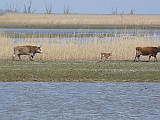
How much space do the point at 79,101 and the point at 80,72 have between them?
4496 mm

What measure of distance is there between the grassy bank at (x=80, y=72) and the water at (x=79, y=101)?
582 mm

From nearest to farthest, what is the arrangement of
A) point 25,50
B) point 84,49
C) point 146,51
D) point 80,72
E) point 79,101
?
point 79,101 → point 80,72 → point 146,51 → point 25,50 → point 84,49

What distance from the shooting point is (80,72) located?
18531mm

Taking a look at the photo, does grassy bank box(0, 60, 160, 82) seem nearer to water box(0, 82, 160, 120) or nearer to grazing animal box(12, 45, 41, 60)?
water box(0, 82, 160, 120)

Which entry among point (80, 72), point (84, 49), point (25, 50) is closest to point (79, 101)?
point (80, 72)

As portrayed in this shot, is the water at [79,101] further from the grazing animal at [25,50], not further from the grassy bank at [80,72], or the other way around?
the grazing animal at [25,50]

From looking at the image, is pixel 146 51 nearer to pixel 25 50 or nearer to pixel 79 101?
pixel 25 50

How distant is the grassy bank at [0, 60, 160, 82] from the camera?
1775 cm

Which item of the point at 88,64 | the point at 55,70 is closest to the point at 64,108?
the point at 55,70

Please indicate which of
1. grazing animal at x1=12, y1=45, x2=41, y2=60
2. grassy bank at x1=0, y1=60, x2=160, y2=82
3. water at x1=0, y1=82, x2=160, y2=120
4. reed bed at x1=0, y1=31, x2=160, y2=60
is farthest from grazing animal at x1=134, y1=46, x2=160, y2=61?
water at x1=0, y1=82, x2=160, y2=120

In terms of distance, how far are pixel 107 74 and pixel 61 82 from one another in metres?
1.71

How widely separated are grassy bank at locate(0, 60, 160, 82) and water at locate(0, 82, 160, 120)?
0.58 meters

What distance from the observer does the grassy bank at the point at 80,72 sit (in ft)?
58.2

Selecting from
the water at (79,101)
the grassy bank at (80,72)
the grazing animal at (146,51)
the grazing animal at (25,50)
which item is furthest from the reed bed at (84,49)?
the water at (79,101)
